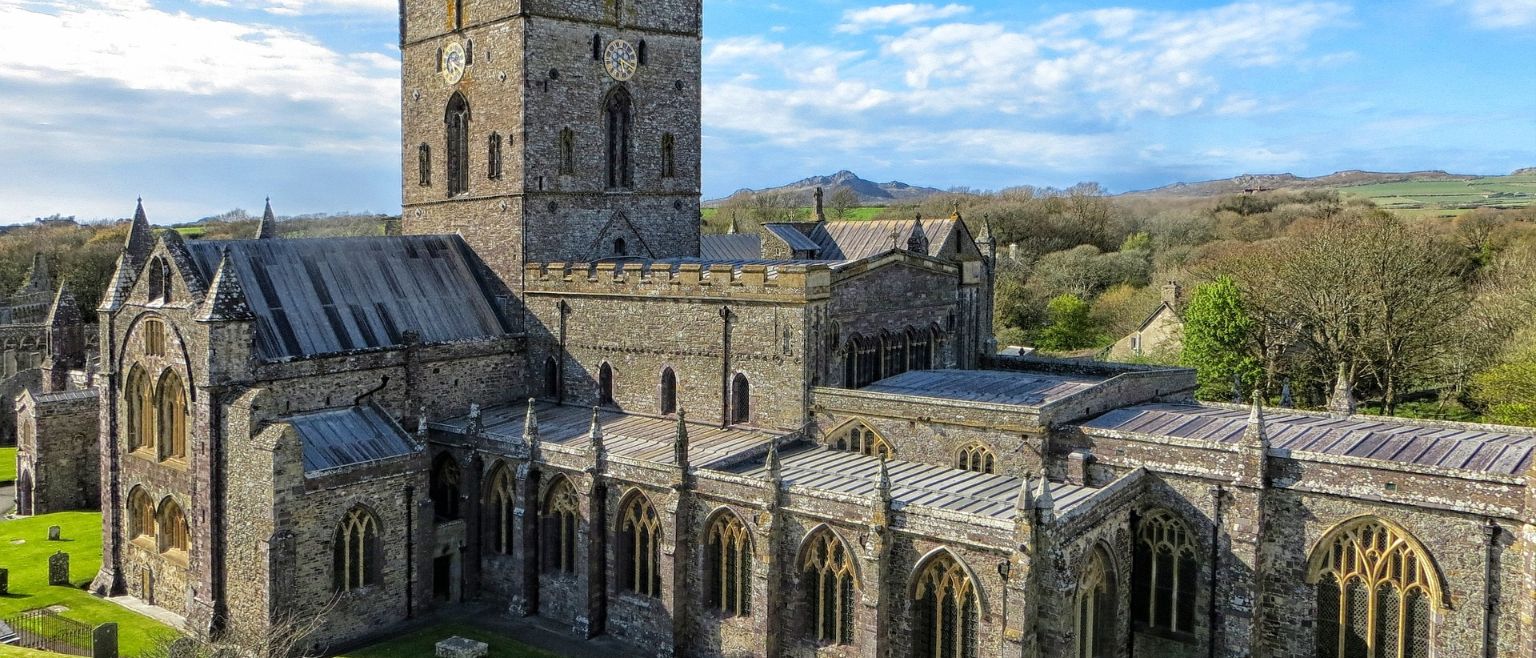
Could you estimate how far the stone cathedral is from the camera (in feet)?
66.8

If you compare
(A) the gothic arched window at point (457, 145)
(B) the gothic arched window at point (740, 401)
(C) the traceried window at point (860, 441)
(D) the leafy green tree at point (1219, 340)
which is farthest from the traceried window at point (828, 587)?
(D) the leafy green tree at point (1219, 340)

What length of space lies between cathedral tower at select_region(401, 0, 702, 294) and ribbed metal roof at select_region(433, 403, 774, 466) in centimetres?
427

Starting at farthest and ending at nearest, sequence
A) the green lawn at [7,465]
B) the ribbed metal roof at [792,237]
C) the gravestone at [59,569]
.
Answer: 1. the green lawn at [7,465]
2. the ribbed metal roof at [792,237]
3. the gravestone at [59,569]

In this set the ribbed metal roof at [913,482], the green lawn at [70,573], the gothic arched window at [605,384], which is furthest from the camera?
the gothic arched window at [605,384]

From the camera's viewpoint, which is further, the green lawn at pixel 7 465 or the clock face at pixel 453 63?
the green lawn at pixel 7 465

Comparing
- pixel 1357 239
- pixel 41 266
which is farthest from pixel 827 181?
pixel 1357 239

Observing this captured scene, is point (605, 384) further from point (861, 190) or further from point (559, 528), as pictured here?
point (861, 190)

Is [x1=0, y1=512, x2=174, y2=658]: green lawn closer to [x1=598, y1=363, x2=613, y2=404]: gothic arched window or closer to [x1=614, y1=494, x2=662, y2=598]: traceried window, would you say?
[x1=614, y1=494, x2=662, y2=598]: traceried window

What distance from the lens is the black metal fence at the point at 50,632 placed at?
79.4 ft

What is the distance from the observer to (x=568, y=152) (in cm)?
3166

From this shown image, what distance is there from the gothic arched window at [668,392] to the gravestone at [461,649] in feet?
25.6

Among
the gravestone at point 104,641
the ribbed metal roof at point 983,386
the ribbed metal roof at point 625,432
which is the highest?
the ribbed metal roof at point 983,386

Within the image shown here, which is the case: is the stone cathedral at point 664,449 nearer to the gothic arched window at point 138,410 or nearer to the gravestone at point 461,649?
the gothic arched window at point 138,410

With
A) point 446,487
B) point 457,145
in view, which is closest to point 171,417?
point 446,487
